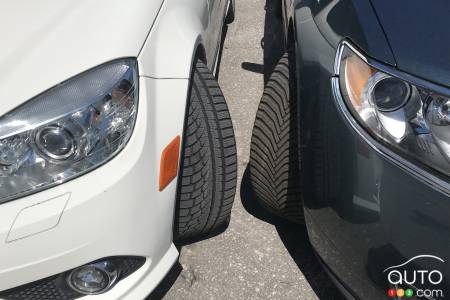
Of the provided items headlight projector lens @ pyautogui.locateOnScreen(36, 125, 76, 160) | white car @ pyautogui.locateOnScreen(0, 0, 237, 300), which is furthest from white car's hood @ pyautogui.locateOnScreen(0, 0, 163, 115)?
headlight projector lens @ pyautogui.locateOnScreen(36, 125, 76, 160)

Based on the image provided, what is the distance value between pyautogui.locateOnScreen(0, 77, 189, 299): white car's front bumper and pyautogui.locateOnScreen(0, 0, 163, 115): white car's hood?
0.15m

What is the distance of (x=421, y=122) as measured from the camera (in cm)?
124

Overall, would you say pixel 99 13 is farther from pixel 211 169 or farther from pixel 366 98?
pixel 366 98

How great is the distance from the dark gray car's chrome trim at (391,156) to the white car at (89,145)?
50 centimetres

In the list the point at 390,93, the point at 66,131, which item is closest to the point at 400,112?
the point at 390,93

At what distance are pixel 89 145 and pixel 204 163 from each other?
20.4 inches

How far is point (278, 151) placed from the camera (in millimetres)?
1833

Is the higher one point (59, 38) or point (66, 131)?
point (59, 38)

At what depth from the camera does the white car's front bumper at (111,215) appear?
120 cm

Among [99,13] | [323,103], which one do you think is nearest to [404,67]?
[323,103]

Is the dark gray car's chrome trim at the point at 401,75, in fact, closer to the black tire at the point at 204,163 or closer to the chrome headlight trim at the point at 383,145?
the chrome headlight trim at the point at 383,145

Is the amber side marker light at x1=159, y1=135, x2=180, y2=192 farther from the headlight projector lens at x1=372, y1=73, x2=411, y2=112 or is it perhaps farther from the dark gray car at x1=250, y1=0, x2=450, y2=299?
the headlight projector lens at x1=372, y1=73, x2=411, y2=112

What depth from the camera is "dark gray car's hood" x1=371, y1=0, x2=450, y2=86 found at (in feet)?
3.97

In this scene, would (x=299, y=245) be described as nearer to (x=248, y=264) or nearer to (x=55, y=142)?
(x=248, y=264)
